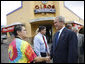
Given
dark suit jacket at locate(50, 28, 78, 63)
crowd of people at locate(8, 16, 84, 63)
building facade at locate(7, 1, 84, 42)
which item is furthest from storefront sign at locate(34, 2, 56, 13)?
dark suit jacket at locate(50, 28, 78, 63)

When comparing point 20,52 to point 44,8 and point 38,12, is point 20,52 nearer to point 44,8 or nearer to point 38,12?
point 38,12

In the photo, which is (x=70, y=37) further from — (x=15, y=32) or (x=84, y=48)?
(x=15, y=32)

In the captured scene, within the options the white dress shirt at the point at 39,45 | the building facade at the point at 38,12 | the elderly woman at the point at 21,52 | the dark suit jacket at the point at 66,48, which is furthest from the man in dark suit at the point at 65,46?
the building facade at the point at 38,12

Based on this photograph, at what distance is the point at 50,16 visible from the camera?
17750 millimetres

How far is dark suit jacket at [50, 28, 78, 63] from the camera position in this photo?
9.58ft

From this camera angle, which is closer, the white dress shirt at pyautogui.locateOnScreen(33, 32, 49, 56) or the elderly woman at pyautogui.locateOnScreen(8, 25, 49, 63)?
the elderly woman at pyautogui.locateOnScreen(8, 25, 49, 63)

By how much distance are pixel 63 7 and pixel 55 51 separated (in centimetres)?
1578

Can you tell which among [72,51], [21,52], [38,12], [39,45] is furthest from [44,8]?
[21,52]

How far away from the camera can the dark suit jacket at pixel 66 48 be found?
292cm

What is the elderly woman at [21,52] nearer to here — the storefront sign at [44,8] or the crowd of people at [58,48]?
the crowd of people at [58,48]

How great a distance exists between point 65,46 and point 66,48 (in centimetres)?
5

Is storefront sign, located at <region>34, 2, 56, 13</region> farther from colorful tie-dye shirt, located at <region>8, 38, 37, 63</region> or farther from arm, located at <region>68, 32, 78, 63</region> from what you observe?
colorful tie-dye shirt, located at <region>8, 38, 37, 63</region>

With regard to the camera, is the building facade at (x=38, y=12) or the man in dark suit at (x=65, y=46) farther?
the building facade at (x=38, y=12)

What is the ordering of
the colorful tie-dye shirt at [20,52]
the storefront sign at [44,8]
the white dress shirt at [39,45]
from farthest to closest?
1. the storefront sign at [44,8]
2. the white dress shirt at [39,45]
3. the colorful tie-dye shirt at [20,52]
